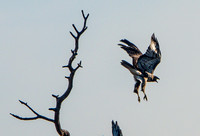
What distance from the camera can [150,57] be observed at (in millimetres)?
20219

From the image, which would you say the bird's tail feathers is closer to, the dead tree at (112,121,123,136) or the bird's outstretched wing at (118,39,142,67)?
the bird's outstretched wing at (118,39,142,67)

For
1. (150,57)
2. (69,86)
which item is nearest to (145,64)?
(150,57)

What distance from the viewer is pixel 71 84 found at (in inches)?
552

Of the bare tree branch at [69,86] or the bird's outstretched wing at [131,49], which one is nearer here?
the bare tree branch at [69,86]

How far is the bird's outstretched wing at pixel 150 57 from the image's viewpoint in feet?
66.2

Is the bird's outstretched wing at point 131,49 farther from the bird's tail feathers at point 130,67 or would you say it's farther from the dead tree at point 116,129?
the dead tree at point 116,129

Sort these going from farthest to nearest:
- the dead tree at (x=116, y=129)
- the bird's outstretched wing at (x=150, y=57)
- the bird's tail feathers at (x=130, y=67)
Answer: the bird's outstretched wing at (x=150, y=57) < the bird's tail feathers at (x=130, y=67) < the dead tree at (x=116, y=129)

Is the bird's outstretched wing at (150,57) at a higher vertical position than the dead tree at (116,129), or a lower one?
higher

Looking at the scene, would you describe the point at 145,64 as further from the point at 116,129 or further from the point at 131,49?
the point at 116,129

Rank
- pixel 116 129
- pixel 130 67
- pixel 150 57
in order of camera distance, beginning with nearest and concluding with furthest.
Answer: pixel 116 129, pixel 130 67, pixel 150 57

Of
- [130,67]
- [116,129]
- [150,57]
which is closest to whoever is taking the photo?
[116,129]

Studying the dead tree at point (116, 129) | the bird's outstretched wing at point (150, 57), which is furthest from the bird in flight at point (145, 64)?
the dead tree at point (116, 129)

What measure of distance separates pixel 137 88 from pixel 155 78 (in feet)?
4.43

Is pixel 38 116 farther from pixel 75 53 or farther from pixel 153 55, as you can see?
pixel 153 55
